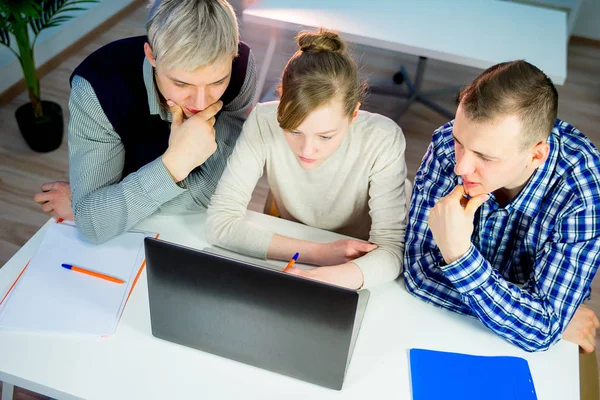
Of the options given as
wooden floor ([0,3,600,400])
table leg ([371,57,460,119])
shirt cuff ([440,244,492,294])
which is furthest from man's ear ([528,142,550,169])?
table leg ([371,57,460,119])

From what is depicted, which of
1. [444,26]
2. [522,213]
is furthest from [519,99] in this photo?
[444,26]

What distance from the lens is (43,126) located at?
2.85 metres

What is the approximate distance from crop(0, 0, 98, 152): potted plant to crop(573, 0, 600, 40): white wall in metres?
2.88

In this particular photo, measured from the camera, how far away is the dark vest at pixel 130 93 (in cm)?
155

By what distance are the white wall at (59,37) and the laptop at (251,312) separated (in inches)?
95.5

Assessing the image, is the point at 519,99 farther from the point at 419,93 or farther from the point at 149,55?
the point at 419,93

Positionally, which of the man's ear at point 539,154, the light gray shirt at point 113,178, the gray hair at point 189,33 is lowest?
the light gray shirt at point 113,178

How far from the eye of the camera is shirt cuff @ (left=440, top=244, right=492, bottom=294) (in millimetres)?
1283

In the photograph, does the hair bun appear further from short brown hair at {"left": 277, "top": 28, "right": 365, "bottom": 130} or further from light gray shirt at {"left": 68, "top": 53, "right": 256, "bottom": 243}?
light gray shirt at {"left": 68, "top": 53, "right": 256, "bottom": 243}

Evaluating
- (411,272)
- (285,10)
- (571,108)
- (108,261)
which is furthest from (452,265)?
(571,108)

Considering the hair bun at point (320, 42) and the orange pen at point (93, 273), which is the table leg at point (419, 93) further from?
the orange pen at point (93, 273)

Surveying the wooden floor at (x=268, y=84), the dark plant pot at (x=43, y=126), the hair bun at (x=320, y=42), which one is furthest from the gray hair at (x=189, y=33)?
the dark plant pot at (x=43, y=126)

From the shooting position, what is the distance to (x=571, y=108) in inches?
136

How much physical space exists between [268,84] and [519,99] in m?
2.24
